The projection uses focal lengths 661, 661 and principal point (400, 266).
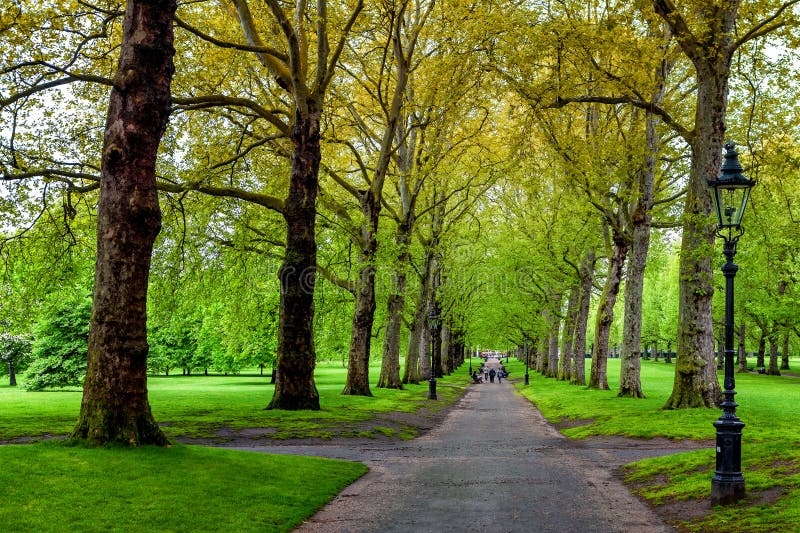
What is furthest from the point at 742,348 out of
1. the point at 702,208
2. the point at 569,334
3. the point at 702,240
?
the point at 702,240

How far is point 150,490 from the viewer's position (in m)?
8.62

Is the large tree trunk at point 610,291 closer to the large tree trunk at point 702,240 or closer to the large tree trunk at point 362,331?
the large tree trunk at point 702,240

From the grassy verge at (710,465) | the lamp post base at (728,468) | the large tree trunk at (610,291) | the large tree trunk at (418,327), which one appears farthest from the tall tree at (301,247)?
the large tree trunk at (418,327)

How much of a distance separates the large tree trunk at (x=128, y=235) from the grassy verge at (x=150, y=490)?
0.60 meters

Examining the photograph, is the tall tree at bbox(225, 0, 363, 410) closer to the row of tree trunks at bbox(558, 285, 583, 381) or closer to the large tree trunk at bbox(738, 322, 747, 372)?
the row of tree trunks at bbox(558, 285, 583, 381)

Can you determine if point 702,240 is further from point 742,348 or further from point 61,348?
point 742,348

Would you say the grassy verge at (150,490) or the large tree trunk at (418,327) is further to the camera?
the large tree trunk at (418,327)

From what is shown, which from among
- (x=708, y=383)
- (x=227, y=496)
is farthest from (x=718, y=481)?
(x=708, y=383)

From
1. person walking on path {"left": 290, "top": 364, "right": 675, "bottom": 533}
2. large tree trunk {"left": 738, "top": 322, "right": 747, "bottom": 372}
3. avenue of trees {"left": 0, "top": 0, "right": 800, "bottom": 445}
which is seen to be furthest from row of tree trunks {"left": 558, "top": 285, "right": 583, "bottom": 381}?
person walking on path {"left": 290, "top": 364, "right": 675, "bottom": 533}

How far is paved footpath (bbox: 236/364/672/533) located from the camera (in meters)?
8.58

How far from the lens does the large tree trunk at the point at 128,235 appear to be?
415 inches

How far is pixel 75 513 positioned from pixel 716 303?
6254 centimetres

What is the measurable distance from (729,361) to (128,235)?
9422 mm

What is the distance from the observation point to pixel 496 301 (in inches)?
2295
